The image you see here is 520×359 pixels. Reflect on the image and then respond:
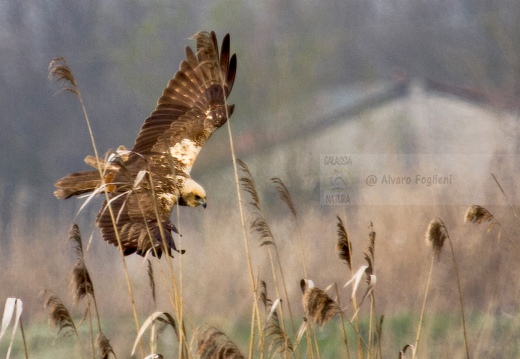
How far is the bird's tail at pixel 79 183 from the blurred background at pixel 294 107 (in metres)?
0.40

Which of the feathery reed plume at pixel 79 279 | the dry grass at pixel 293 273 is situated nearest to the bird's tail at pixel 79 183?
the dry grass at pixel 293 273

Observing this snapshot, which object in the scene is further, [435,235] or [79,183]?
[79,183]

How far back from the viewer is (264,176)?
3670 millimetres

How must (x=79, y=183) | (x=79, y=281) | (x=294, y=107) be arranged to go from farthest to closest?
(x=294, y=107) < (x=79, y=183) < (x=79, y=281)

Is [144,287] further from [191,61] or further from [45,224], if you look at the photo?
[191,61]

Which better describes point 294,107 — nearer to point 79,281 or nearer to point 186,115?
point 186,115

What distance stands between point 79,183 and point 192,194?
464mm

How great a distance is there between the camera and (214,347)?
1.54 meters

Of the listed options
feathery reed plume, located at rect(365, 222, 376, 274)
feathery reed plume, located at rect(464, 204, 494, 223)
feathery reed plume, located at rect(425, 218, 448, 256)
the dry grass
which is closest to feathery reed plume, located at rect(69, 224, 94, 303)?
feathery reed plume, located at rect(365, 222, 376, 274)

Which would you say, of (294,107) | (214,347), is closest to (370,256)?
(214,347)

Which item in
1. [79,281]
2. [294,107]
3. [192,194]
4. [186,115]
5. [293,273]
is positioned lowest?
[79,281]

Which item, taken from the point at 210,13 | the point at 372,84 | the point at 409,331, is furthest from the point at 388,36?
the point at 409,331

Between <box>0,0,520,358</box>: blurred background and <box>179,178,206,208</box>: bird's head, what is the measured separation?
0.24 m

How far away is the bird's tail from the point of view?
124 inches
